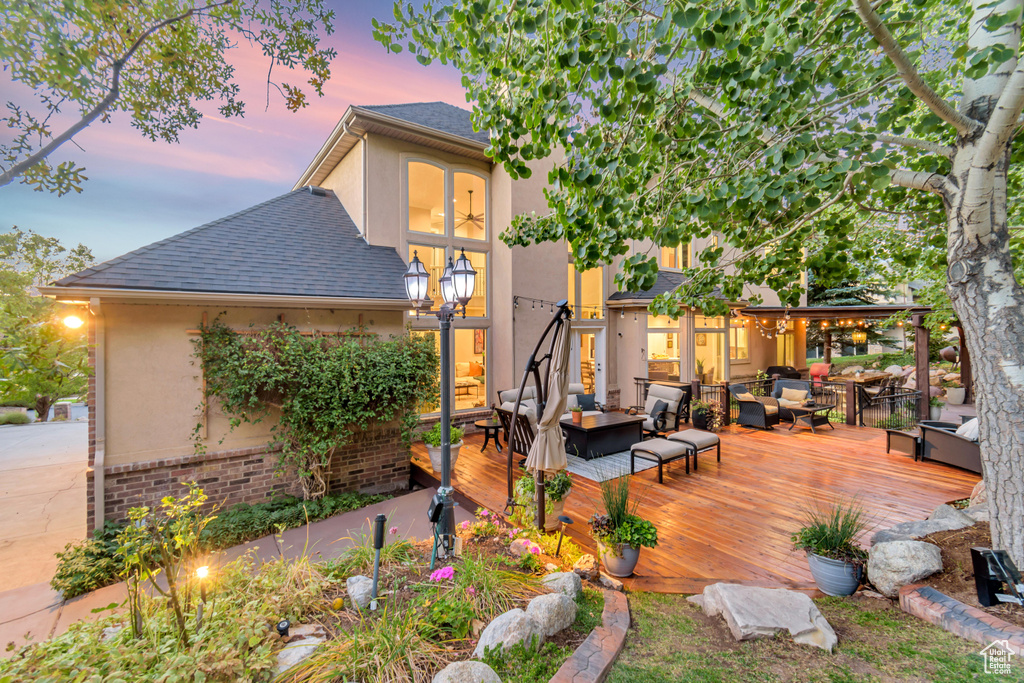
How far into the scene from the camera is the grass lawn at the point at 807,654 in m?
2.35

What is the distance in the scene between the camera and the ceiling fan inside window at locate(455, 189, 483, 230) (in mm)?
9680

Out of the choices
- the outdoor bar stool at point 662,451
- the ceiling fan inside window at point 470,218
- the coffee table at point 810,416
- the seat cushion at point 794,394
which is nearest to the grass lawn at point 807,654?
the outdoor bar stool at point 662,451

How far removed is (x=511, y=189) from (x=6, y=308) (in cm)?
820

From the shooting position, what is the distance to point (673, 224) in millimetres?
3699

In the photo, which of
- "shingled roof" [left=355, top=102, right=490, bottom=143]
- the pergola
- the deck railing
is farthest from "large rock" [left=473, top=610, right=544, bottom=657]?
the pergola

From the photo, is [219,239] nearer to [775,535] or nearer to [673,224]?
[673,224]

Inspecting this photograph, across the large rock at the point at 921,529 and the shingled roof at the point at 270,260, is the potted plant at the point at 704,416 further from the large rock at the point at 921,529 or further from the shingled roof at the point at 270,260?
the shingled roof at the point at 270,260

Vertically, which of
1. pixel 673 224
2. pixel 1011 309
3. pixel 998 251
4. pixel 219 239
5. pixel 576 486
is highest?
pixel 219 239

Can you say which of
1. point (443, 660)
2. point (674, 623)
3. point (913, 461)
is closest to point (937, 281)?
point (913, 461)

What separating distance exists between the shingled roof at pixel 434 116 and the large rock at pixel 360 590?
347 inches

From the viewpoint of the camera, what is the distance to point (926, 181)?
3.05 meters

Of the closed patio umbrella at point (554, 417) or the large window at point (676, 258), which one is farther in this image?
the large window at point (676, 258)

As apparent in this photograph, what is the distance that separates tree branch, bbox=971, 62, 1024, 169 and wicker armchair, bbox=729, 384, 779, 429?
779 centimetres

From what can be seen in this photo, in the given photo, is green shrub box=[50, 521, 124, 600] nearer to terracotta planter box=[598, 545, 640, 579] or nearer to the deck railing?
terracotta planter box=[598, 545, 640, 579]
